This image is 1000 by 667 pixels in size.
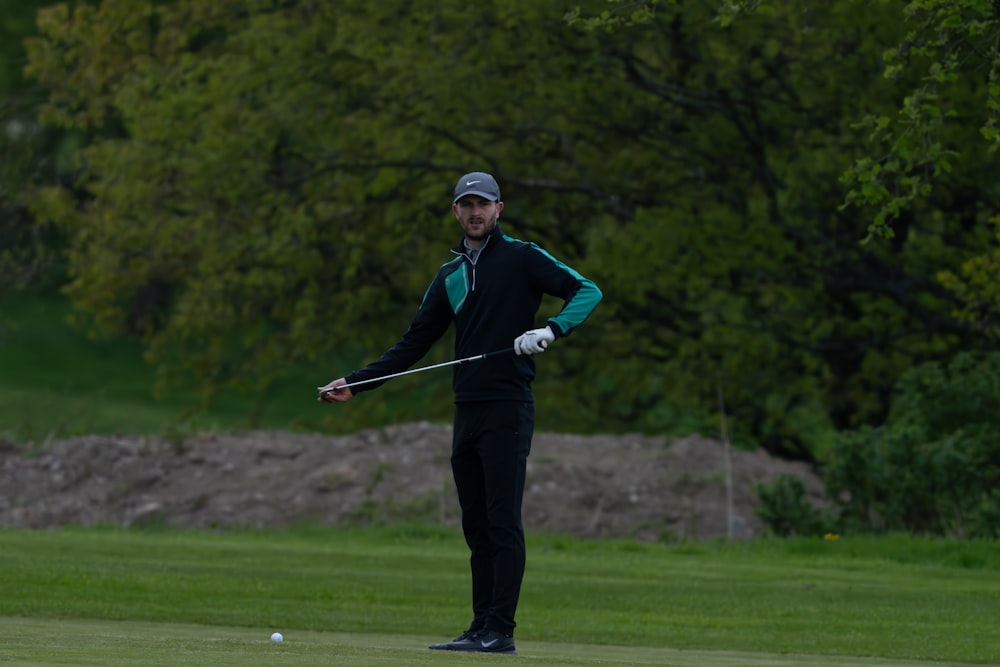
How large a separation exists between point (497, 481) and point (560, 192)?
1978 cm

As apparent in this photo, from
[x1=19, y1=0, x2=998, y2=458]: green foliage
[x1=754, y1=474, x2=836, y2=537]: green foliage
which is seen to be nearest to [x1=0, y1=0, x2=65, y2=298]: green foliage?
[x1=19, y1=0, x2=998, y2=458]: green foliage

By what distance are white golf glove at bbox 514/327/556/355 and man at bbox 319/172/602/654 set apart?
180 millimetres

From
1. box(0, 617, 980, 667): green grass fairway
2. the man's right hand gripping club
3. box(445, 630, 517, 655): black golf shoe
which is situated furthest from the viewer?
the man's right hand gripping club

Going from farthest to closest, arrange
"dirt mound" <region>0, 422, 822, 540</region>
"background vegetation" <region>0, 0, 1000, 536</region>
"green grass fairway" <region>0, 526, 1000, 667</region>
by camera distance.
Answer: "background vegetation" <region>0, 0, 1000, 536</region> → "dirt mound" <region>0, 422, 822, 540</region> → "green grass fairway" <region>0, 526, 1000, 667</region>

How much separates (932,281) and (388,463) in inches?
295

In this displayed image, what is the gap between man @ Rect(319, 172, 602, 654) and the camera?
812cm

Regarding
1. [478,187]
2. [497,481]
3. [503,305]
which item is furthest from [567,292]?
[497,481]

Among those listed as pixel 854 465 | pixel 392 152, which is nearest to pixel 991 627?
pixel 854 465

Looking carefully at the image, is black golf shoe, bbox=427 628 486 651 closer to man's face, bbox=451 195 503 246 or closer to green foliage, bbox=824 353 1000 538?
man's face, bbox=451 195 503 246

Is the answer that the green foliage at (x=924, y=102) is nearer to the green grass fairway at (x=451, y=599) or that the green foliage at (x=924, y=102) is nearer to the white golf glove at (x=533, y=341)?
the green grass fairway at (x=451, y=599)

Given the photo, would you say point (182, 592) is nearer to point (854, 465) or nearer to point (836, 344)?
point (854, 465)

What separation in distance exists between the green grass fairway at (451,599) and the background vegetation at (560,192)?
4502 mm

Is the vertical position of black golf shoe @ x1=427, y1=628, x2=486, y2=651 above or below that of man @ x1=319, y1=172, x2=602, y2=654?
below

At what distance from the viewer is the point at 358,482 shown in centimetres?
2320
